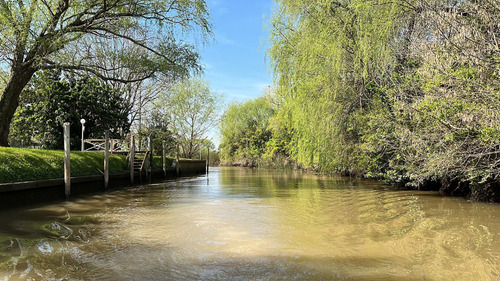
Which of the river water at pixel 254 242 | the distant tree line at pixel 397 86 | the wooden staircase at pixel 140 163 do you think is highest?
the distant tree line at pixel 397 86

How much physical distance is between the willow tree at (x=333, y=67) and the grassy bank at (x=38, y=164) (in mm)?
8503

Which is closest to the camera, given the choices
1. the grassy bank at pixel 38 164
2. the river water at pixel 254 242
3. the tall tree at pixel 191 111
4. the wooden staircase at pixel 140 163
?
the river water at pixel 254 242

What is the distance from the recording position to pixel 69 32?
1098 centimetres

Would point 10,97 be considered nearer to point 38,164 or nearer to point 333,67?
point 38,164

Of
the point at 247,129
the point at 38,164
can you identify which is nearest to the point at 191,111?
the point at 247,129

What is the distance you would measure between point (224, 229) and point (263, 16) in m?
11.9

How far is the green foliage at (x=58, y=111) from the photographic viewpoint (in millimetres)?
18859

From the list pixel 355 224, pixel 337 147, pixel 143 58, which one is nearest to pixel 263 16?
pixel 143 58

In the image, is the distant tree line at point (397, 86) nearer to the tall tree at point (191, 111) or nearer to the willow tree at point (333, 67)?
the willow tree at point (333, 67)

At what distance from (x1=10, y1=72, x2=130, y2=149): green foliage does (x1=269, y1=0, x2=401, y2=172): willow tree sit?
1149 cm

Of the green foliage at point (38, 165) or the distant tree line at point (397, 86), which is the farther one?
the green foliage at point (38, 165)

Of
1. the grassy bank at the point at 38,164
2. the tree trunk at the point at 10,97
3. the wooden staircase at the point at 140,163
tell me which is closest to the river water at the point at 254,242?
the grassy bank at the point at 38,164

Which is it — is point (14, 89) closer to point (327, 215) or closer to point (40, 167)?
point (40, 167)

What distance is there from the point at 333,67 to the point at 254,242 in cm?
751
